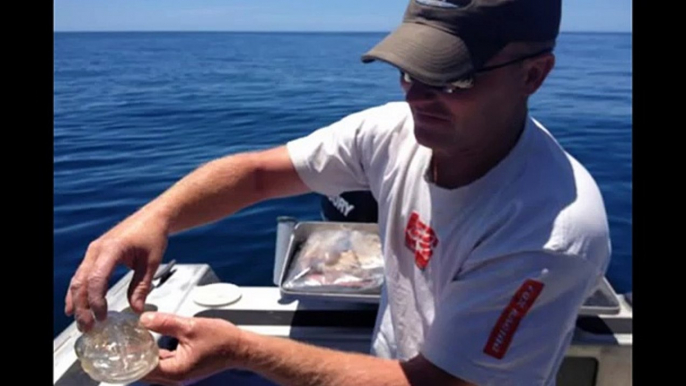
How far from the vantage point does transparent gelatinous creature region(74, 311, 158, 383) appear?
4.89ft

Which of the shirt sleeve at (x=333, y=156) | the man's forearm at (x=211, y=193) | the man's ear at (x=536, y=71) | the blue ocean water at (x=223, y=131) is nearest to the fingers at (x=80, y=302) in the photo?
the man's forearm at (x=211, y=193)

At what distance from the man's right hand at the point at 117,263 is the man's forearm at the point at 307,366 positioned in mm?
376

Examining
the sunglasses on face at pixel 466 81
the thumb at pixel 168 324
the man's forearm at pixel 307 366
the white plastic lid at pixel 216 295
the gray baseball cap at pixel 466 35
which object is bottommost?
the white plastic lid at pixel 216 295

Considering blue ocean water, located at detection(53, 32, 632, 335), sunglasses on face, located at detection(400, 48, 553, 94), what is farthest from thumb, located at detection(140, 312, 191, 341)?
blue ocean water, located at detection(53, 32, 632, 335)

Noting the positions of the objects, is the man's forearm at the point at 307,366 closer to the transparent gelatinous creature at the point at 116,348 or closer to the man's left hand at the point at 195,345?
the man's left hand at the point at 195,345

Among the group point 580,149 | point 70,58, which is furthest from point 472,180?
point 70,58

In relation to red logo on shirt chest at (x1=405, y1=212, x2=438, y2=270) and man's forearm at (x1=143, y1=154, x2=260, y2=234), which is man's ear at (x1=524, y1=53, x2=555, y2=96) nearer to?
red logo on shirt chest at (x1=405, y1=212, x2=438, y2=270)

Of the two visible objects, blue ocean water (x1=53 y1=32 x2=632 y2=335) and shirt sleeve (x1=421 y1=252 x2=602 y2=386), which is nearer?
shirt sleeve (x1=421 y1=252 x2=602 y2=386)

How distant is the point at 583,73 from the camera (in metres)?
15.4

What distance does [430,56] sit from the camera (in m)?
1.46

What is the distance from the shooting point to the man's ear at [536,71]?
1.52 m

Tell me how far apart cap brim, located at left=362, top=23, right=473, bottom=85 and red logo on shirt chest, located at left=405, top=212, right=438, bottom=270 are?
16.5 inches
